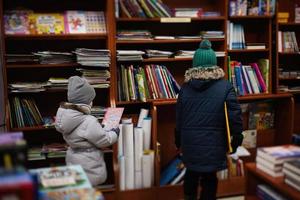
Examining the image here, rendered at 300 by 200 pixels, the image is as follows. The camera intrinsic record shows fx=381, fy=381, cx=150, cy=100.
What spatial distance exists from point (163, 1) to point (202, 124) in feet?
4.64

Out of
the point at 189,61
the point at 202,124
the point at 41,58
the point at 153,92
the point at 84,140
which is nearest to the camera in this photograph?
the point at 84,140

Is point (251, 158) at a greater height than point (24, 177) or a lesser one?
lesser

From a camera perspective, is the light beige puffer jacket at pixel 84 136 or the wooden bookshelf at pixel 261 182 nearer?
the wooden bookshelf at pixel 261 182

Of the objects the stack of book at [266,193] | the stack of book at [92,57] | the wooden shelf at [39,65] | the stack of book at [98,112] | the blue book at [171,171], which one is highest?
the stack of book at [92,57]

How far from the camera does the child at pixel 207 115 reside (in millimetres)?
2615

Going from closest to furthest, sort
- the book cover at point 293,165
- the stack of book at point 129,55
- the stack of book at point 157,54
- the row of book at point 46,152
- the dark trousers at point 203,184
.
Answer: the book cover at point 293,165, the dark trousers at point 203,184, the row of book at point 46,152, the stack of book at point 129,55, the stack of book at point 157,54

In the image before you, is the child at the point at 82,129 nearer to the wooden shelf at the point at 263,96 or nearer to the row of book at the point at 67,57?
the row of book at the point at 67,57

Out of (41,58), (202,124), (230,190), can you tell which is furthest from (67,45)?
(230,190)

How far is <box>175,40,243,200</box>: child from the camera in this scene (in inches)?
103

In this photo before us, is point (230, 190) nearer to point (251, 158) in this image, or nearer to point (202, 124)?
point (251, 158)

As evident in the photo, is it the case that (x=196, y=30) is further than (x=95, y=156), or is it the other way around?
(x=196, y=30)

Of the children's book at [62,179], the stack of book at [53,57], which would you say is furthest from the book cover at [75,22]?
the children's book at [62,179]

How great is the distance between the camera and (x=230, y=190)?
3.50 meters

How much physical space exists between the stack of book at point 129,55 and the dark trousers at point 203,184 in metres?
1.05
